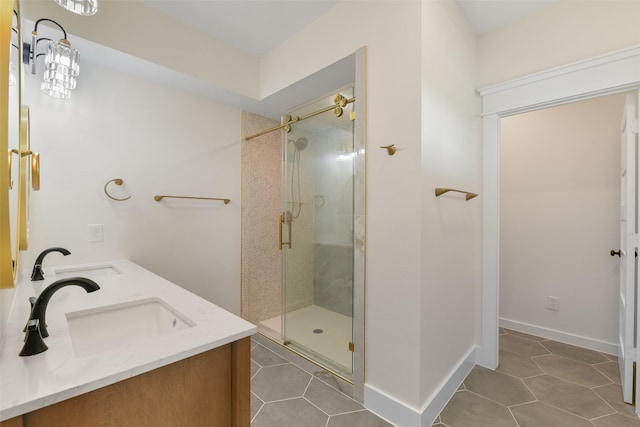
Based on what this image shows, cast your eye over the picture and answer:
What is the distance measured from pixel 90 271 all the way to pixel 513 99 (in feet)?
10.1

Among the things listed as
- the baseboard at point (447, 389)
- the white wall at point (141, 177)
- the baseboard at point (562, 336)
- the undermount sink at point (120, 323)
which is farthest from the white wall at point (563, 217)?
the undermount sink at point (120, 323)

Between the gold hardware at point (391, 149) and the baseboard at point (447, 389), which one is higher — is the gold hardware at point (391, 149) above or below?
above

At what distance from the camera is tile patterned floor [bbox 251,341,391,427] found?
1571 millimetres

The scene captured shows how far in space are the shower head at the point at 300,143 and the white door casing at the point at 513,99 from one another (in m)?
1.42

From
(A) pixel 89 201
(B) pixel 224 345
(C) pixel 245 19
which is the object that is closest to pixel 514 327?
(B) pixel 224 345

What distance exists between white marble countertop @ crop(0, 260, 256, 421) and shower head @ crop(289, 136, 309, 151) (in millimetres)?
1636

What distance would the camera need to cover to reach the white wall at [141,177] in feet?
5.86

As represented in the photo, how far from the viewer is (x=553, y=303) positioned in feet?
8.52

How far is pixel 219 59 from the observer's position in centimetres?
229

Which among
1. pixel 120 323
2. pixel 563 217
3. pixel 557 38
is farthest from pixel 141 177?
pixel 563 217

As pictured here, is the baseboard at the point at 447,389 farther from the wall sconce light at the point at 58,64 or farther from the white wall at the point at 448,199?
the wall sconce light at the point at 58,64

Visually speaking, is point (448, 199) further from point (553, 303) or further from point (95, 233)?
point (95, 233)

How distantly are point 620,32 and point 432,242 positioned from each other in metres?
1.70

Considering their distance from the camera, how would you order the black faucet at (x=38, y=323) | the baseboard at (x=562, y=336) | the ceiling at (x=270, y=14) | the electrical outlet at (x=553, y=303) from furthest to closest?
the electrical outlet at (x=553, y=303), the baseboard at (x=562, y=336), the ceiling at (x=270, y=14), the black faucet at (x=38, y=323)
